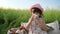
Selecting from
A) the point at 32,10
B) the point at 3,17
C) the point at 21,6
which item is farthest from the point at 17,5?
the point at 32,10

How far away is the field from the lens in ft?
7.73

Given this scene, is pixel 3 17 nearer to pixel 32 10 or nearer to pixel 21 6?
pixel 21 6

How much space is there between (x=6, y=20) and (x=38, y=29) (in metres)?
0.46

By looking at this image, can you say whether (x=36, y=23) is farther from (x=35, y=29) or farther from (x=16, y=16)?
(x=16, y=16)

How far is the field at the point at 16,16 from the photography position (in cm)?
236

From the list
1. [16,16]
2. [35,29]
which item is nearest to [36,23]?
[35,29]

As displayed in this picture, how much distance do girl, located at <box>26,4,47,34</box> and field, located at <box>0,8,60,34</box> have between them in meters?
0.31

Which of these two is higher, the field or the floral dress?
the field

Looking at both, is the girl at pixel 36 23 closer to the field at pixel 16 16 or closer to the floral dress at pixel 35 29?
the floral dress at pixel 35 29

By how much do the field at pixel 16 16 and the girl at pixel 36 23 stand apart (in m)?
0.31

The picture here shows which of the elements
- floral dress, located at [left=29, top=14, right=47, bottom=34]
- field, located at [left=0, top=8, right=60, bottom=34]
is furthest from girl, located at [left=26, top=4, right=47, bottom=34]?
field, located at [left=0, top=8, right=60, bottom=34]

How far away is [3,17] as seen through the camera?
2406 mm

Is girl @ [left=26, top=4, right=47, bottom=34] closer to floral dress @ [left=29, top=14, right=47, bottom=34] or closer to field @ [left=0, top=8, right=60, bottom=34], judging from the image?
floral dress @ [left=29, top=14, right=47, bottom=34]

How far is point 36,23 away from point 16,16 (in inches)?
15.8
